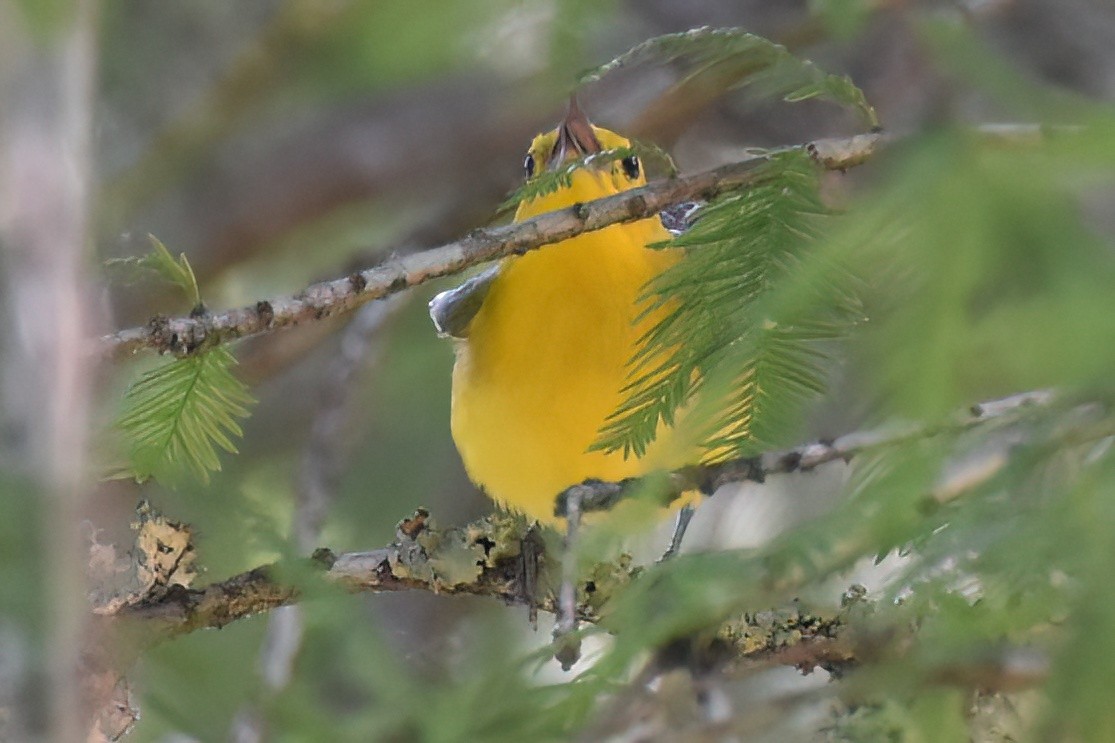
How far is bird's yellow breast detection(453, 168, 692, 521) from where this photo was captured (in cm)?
258

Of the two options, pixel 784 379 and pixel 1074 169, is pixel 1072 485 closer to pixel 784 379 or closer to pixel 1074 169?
pixel 1074 169

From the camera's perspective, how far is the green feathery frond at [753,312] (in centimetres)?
142

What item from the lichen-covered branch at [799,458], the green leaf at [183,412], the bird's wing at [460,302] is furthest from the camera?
the bird's wing at [460,302]

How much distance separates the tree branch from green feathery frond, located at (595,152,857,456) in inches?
1.4

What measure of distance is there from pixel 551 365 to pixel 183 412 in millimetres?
1098

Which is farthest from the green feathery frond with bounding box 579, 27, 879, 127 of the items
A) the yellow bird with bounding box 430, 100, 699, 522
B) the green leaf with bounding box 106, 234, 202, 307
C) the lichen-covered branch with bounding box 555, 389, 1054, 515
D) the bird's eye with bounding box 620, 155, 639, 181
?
the bird's eye with bounding box 620, 155, 639, 181

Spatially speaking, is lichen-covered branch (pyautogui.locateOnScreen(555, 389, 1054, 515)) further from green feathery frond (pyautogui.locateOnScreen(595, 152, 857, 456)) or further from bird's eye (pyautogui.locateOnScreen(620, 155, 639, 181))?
bird's eye (pyautogui.locateOnScreen(620, 155, 639, 181))

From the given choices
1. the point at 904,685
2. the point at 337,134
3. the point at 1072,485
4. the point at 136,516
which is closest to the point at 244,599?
the point at 136,516

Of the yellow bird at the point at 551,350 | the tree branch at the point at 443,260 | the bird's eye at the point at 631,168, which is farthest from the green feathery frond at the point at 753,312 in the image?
the bird's eye at the point at 631,168

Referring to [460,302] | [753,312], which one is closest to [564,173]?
[753,312]

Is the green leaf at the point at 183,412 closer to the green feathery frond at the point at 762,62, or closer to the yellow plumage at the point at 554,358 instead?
the green feathery frond at the point at 762,62

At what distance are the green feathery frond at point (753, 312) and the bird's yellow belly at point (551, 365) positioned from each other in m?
0.97

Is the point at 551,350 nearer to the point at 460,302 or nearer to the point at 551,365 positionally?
the point at 551,365

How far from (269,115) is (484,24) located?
202cm
